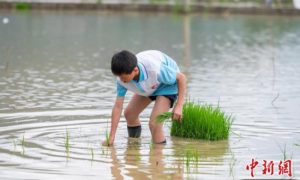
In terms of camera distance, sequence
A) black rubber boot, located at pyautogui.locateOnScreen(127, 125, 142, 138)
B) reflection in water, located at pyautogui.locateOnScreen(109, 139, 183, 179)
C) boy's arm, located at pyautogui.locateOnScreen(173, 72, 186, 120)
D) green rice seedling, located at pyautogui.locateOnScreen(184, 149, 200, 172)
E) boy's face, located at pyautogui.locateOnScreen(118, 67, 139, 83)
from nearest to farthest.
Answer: reflection in water, located at pyautogui.locateOnScreen(109, 139, 183, 179) → green rice seedling, located at pyautogui.locateOnScreen(184, 149, 200, 172) → boy's face, located at pyautogui.locateOnScreen(118, 67, 139, 83) → boy's arm, located at pyautogui.locateOnScreen(173, 72, 186, 120) → black rubber boot, located at pyautogui.locateOnScreen(127, 125, 142, 138)

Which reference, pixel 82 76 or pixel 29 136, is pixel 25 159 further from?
pixel 82 76

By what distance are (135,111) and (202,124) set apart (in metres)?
0.63

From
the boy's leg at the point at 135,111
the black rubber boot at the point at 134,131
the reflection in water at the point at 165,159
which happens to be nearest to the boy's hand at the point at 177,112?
the reflection in water at the point at 165,159

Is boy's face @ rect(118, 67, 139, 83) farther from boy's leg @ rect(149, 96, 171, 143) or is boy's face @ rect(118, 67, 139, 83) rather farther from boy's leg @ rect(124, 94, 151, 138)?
boy's leg @ rect(124, 94, 151, 138)

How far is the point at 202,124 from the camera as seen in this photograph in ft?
25.7

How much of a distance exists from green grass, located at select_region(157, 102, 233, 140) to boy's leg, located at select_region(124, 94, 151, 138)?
354 millimetres

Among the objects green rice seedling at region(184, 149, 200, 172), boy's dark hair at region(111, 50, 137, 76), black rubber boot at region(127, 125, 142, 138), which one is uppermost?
boy's dark hair at region(111, 50, 137, 76)

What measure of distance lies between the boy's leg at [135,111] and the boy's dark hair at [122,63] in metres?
0.86

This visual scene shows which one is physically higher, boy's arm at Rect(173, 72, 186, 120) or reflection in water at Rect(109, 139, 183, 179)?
boy's arm at Rect(173, 72, 186, 120)

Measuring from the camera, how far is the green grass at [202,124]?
306 inches

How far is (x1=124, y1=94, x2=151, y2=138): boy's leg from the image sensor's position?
7.65 metres

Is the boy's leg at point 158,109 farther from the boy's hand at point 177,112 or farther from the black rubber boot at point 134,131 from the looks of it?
the black rubber boot at point 134,131

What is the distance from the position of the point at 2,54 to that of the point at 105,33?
19.7 ft

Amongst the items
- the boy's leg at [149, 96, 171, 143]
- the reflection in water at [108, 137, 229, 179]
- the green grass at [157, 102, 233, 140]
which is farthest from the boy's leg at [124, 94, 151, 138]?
the green grass at [157, 102, 233, 140]
